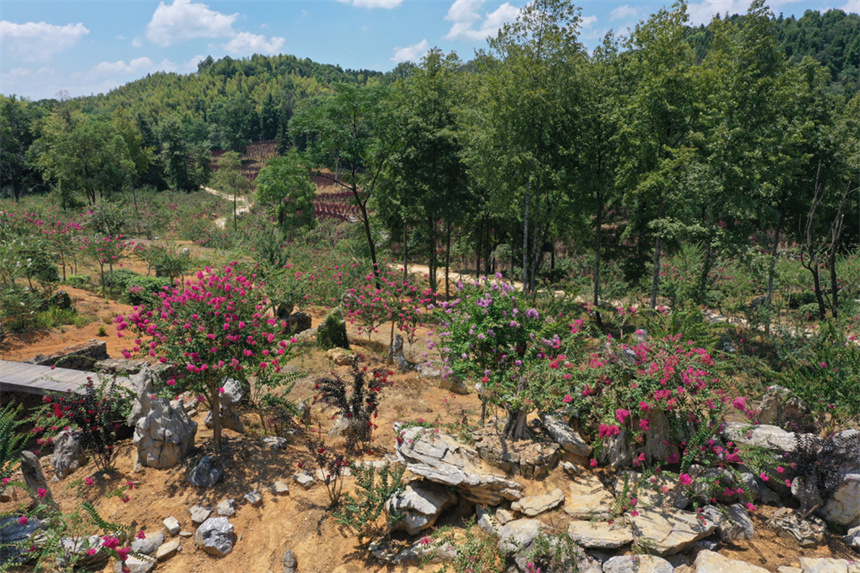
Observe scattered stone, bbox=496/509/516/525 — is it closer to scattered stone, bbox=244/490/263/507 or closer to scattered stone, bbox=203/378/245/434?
scattered stone, bbox=244/490/263/507

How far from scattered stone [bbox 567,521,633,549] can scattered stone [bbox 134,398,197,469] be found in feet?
18.0

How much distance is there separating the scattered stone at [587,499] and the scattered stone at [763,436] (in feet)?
6.35

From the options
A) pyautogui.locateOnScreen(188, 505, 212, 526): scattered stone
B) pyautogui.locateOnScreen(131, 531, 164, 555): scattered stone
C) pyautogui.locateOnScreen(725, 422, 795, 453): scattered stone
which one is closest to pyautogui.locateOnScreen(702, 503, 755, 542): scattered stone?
pyautogui.locateOnScreen(725, 422, 795, 453): scattered stone

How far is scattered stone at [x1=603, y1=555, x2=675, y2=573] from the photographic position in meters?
4.48

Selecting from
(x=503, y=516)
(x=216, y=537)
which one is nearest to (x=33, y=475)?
(x=216, y=537)

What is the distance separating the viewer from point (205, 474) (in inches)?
237

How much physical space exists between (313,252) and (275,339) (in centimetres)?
1827

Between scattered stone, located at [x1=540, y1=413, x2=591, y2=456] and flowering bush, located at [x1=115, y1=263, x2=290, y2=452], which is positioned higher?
flowering bush, located at [x1=115, y1=263, x2=290, y2=452]

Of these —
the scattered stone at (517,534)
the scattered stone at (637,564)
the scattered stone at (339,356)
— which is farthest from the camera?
the scattered stone at (339,356)

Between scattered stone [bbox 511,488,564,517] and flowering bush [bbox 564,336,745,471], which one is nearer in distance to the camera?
scattered stone [bbox 511,488,564,517]

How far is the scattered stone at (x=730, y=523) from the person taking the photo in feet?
16.9

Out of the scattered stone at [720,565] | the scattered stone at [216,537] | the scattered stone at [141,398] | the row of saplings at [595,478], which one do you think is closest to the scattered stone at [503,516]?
the row of saplings at [595,478]

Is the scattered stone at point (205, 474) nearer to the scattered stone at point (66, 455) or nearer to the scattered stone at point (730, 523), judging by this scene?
the scattered stone at point (66, 455)

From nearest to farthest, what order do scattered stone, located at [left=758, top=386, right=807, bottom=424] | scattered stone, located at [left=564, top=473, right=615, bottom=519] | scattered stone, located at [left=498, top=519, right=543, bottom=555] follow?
scattered stone, located at [left=498, top=519, right=543, bottom=555] < scattered stone, located at [left=564, top=473, right=615, bottom=519] < scattered stone, located at [left=758, top=386, right=807, bottom=424]
